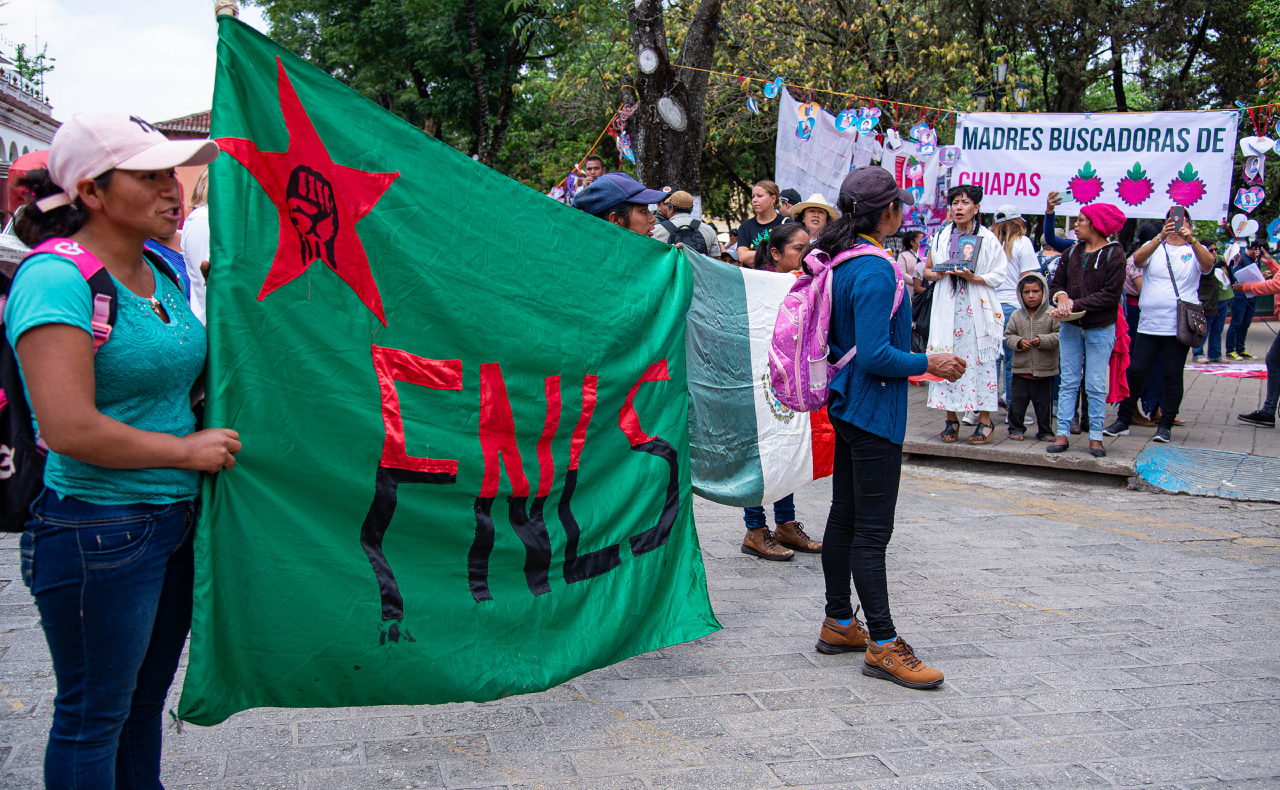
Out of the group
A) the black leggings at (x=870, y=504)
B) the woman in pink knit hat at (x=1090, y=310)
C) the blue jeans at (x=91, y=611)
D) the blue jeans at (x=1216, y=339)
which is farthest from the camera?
the blue jeans at (x=1216, y=339)

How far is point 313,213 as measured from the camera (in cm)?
254

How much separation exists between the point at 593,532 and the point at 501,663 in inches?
23.4

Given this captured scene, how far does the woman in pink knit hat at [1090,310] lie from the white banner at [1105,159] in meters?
1.51

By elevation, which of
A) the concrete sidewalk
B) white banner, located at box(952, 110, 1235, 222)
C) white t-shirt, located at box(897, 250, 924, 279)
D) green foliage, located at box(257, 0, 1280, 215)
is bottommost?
the concrete sidewalk

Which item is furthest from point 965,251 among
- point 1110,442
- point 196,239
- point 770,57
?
point 770,57

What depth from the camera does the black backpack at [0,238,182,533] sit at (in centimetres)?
188

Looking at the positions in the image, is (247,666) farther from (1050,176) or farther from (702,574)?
(1050,176)

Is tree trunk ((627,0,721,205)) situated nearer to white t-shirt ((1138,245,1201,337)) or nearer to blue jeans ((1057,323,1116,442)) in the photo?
blue jeans ((1057,323,1116,442))

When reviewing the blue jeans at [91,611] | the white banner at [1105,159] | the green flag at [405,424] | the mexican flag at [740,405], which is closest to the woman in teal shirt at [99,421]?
the blue jeans at [91,611]

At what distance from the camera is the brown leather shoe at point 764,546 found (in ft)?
16.6

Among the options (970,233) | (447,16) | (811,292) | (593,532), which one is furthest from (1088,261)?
(447,16)

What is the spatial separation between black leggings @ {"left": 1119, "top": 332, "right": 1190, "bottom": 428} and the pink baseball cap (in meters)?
8.07

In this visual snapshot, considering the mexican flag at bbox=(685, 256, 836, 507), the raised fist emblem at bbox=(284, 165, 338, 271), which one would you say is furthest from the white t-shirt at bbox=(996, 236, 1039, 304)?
the raised fist emblem at bbox=(284, 165, 338, 271)

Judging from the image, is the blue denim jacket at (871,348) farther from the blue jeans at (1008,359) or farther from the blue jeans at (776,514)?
the blue jeans at (1008,359)
